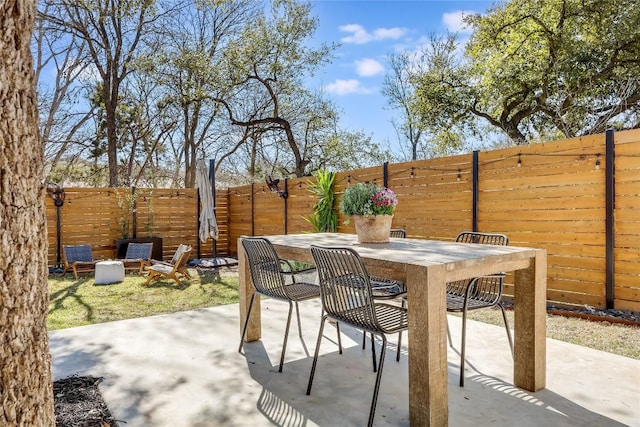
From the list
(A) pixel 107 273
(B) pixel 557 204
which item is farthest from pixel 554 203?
(A) pixel 107 273

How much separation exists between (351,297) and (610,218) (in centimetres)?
304

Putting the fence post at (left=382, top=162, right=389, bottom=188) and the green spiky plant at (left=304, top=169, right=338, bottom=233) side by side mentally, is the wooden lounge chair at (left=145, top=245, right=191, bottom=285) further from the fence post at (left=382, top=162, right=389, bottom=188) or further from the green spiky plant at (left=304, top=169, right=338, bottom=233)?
the fence post at (left=382, top=162, right=389, bottom=188)

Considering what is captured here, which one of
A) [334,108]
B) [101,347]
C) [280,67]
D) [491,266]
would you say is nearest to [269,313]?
[101,347]

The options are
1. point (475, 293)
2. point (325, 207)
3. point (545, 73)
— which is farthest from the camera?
point (545, 73)

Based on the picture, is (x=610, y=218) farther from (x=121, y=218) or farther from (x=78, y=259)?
(x=121, y=218)

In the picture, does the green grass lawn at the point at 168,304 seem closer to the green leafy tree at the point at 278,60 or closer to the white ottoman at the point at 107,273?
the white ottoman at the point at 107,273

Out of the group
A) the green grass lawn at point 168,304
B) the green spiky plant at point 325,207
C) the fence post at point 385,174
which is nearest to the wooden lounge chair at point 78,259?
the green grass lawn at point 168,304

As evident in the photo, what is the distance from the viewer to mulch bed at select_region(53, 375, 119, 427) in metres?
2.06

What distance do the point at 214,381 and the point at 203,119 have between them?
38.1 feet

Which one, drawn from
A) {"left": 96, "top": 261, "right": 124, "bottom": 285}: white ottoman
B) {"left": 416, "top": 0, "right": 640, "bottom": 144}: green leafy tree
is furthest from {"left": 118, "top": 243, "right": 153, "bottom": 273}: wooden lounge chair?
{"left": 416, "top": 0, "right": 640, "bottom": 144}: green leafy tree

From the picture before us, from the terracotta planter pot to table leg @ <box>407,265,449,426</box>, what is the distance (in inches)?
41.2

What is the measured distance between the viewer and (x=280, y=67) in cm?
1073

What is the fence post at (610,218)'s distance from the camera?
3963mm

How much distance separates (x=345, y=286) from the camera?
234cm
